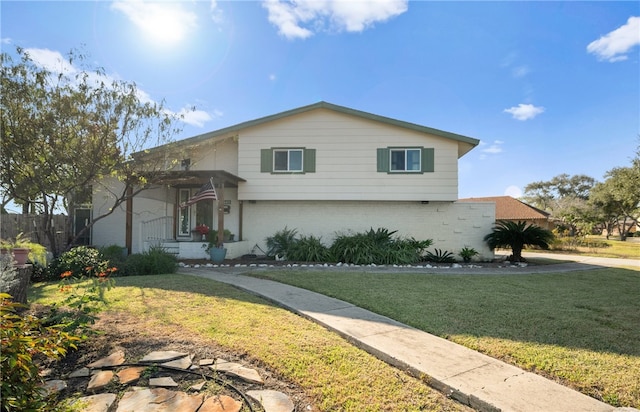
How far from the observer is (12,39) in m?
7.08

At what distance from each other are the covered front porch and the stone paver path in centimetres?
866

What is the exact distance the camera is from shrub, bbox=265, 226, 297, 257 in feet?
42.1

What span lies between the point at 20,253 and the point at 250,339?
5534 millimetres

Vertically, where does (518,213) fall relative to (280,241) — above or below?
above

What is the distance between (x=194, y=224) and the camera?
45.2ft

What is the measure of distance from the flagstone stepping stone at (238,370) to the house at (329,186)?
9713 mm

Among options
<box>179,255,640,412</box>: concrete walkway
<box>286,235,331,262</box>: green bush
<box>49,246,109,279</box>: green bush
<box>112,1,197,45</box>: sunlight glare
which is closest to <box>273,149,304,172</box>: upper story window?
<box>286,235,331,262</box>: green bush

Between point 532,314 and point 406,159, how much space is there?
28.8 feet

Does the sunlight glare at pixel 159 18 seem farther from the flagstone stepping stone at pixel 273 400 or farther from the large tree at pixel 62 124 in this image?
the flagstone stepping stone at pixel 273 400

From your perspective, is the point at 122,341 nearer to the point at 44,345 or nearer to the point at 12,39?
the point at 44,345

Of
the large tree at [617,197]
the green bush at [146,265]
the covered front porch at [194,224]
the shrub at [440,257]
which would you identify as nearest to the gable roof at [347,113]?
the covered front porch at [194,224]

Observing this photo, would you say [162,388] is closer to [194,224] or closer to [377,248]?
[377,248]

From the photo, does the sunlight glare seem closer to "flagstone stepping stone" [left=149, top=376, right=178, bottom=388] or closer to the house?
the house

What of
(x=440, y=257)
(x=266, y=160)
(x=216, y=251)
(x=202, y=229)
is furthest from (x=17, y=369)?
(x=440, y=257)
